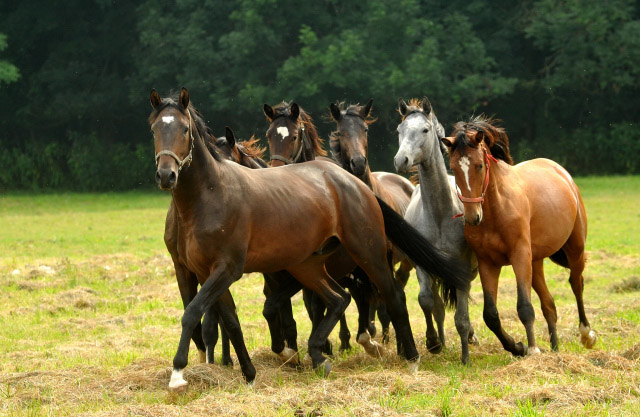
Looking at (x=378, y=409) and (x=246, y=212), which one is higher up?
(x=246, y=212)

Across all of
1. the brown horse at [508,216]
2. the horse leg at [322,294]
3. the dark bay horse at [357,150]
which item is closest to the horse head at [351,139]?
the dark bay horse at [357,150]

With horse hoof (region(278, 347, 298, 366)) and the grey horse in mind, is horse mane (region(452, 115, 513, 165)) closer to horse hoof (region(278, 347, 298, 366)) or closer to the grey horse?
the grey horse

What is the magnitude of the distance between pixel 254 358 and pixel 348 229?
1.49m

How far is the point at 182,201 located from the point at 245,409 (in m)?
1.74

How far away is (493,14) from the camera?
3353 cm

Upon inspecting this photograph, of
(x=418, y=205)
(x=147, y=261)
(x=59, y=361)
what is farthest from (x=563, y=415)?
(x=147, y=261)

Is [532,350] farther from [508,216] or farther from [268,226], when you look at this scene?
[268,226]

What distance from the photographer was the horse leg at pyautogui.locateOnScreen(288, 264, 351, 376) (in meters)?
7.32

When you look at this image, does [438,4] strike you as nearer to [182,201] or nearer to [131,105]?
[131,105]

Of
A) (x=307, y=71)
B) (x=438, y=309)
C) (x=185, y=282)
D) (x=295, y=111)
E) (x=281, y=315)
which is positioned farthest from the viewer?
(x=307, y=71)

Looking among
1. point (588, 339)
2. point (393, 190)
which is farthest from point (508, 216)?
point (393, 190)

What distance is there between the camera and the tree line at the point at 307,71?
98.5 ft

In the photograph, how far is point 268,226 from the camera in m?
6.88

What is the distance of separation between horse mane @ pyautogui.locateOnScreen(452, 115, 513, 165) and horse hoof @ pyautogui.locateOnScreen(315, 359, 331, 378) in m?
2.01
